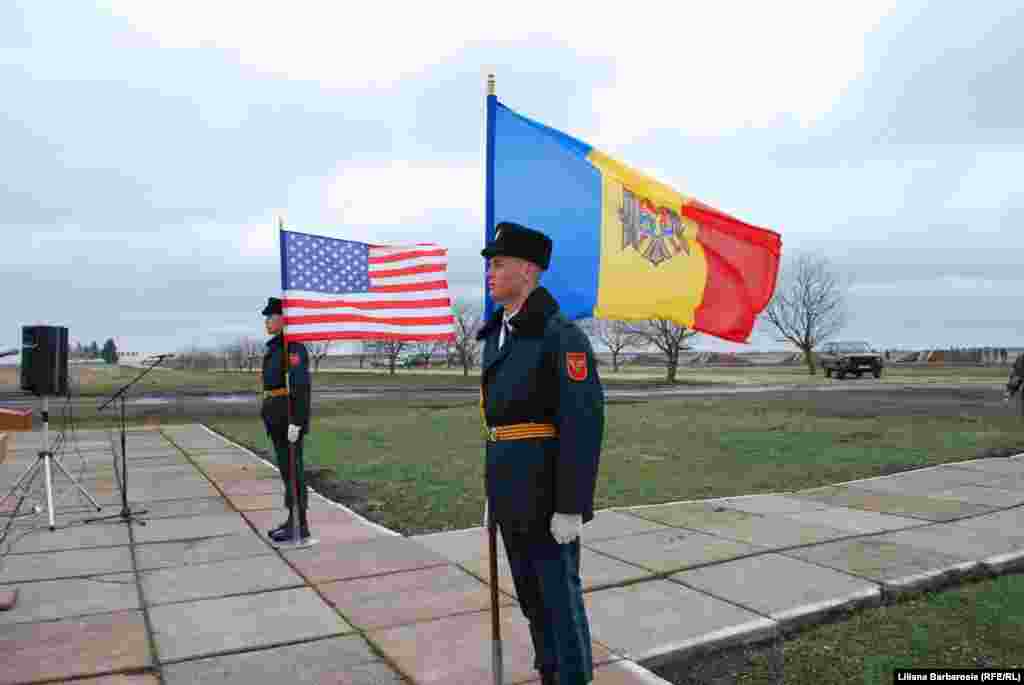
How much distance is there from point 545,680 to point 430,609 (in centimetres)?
136

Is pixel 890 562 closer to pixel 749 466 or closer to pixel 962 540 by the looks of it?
pixel 962 540

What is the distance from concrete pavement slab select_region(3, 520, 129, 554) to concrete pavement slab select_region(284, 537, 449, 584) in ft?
5.56

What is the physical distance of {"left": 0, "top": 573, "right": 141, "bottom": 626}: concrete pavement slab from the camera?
4.45m

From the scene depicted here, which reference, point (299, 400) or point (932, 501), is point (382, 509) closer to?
point (299, 400)

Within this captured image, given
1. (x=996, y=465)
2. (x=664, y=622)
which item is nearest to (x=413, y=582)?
(x=664, y=622)

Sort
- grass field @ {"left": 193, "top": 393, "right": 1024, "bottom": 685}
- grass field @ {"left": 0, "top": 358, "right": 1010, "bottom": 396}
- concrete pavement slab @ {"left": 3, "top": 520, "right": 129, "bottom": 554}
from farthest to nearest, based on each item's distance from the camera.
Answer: grass field @ {"left": 0, "top": 358, "right": 1010, "bottom": 396} < concrete pavement slab @ {"left": 3, "top": 520, "right": 129, "bottom": 554} < grass field @ {"left": 193, "top": 393, "right": 1024, "bottom": 685}

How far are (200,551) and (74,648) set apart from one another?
1948 millimetres

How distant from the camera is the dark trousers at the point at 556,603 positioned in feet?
9.91

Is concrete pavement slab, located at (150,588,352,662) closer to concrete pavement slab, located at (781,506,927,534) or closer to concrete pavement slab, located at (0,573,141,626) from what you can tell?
concrete pavement slab, located at (0,573,141,626)

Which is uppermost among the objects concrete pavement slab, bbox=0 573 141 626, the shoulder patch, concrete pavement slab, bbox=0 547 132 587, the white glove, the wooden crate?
the shoulder patch

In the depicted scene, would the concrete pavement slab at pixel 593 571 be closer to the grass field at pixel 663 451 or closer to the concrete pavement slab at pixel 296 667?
the concrete pavement slab at pixel 296 667

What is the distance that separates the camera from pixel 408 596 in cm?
464

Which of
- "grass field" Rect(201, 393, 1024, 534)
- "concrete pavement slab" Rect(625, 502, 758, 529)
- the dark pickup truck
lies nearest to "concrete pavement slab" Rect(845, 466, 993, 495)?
"grass field" Rect(201, 393, 1024, 534)

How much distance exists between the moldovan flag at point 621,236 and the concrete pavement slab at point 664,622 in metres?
1.59
